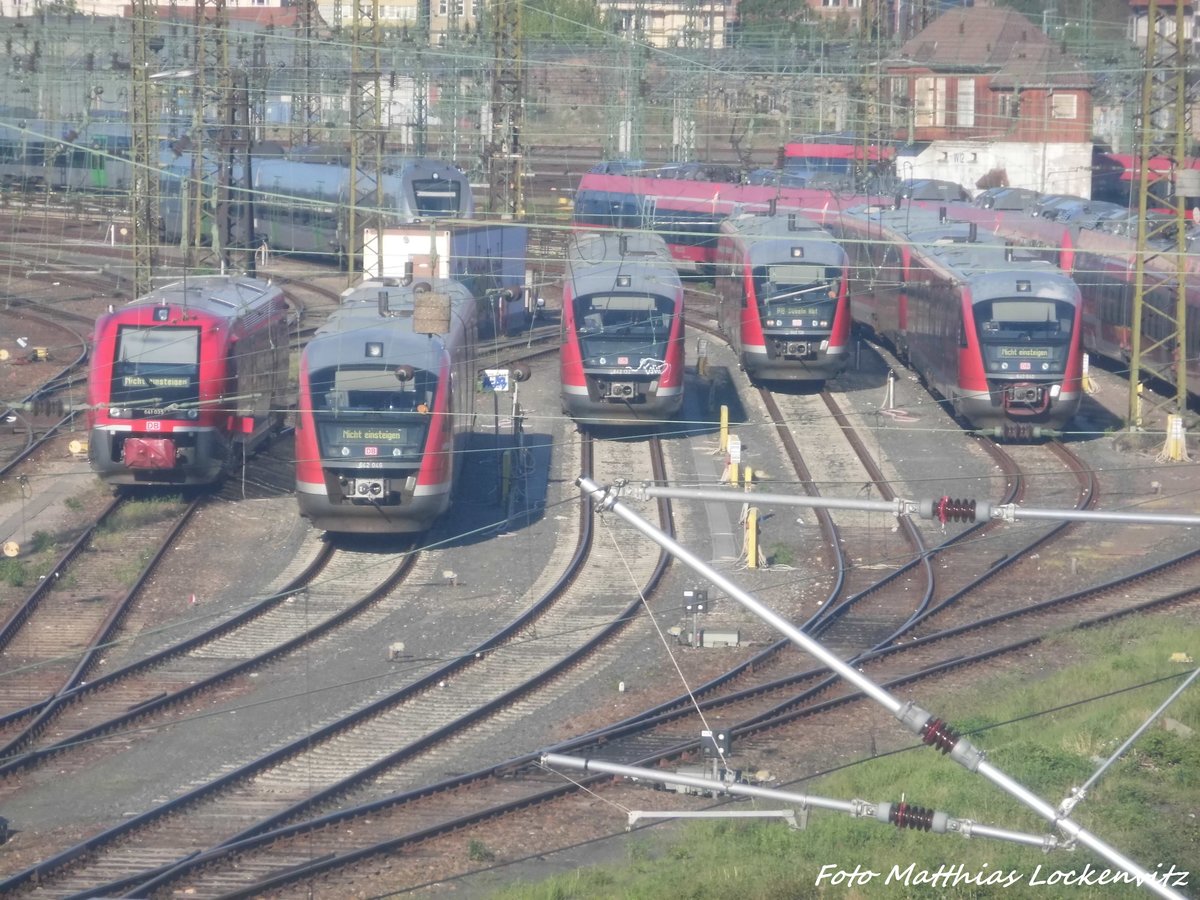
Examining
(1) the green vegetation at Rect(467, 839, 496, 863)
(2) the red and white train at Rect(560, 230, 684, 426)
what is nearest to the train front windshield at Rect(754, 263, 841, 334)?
A: (2) the red and white train at Rect(560, 230, 684, 426)

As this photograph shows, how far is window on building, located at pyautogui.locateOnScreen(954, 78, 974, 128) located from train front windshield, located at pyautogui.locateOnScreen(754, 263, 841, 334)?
1269 inches

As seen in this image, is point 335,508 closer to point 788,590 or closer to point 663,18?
point 788,590

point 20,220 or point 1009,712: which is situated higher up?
point 20,220

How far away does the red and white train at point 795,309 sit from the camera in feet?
81.0

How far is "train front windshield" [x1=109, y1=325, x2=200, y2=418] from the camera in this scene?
18719 millimetres

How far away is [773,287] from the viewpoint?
2481 centimetres

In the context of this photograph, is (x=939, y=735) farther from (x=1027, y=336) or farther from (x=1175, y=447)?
(x=1175, y=447)

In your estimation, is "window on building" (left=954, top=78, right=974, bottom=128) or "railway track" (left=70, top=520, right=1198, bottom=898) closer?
"railway track" (left=70, top=520, right=1198, bottom=898)

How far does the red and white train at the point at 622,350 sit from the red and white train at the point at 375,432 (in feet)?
13.2

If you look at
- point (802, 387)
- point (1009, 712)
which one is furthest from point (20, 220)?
point (1009, 712)

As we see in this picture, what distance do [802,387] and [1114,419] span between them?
4.75m

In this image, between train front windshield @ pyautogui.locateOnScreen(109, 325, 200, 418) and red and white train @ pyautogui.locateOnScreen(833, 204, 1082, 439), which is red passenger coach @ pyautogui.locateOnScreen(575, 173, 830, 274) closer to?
red and white train @ pyautogui.locateOnScreen(833, 204, 1082, 439)

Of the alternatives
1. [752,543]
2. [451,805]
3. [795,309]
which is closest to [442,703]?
[451,805]

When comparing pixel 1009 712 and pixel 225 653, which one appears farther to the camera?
pixel 225 653
